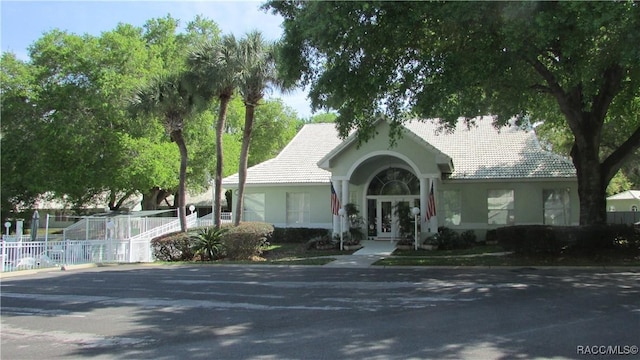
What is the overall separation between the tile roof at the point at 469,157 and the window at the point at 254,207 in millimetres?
1170

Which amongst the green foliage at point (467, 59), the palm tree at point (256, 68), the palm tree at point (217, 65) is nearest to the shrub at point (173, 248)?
the palm tree at point (217, 65)

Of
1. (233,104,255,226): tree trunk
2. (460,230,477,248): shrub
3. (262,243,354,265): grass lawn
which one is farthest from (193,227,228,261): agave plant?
(460,230,477,248): shrub

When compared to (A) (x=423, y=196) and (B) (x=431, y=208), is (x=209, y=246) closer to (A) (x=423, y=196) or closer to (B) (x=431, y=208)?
(B) (x=431, y=208)

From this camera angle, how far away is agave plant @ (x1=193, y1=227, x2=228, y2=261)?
20.3 m

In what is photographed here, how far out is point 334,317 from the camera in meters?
8.53

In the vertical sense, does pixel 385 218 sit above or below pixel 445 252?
above

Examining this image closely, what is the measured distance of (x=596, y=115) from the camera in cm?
1686

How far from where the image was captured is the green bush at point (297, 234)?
26.5 m

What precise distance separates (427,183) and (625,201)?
28443mm

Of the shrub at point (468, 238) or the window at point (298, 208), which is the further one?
the window at point (298, 208)

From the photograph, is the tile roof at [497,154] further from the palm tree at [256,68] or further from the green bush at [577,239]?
the palm tree at [256,68]

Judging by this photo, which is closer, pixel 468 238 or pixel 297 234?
pixel 468 238

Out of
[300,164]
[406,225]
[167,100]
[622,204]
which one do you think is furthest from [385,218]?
[622,204]

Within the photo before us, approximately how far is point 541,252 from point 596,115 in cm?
489
